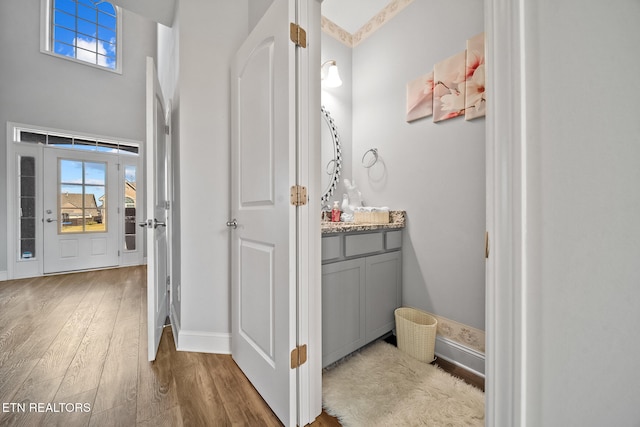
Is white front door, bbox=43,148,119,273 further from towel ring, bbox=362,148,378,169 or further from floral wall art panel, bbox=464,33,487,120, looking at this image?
floral wall art panel, bbox=464,33,487,120

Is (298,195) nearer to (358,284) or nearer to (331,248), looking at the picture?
(331,248)

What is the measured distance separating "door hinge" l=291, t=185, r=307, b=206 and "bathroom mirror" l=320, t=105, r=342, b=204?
114 centimetres

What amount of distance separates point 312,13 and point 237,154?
0.84 meters

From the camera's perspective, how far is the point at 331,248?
1454 mm

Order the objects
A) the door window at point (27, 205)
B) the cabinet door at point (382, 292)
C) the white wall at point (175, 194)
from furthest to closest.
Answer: the door window at point (27, 205)
the white wall at point (175, 194)
the cabinet door at point (382, 292)

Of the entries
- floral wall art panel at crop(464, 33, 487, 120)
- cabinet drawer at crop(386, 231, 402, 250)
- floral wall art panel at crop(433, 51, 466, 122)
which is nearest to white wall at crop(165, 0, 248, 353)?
cabinet drawer at crop(386, 231, 402, 250)

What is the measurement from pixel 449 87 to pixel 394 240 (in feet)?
3.68

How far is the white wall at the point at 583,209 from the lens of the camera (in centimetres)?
47

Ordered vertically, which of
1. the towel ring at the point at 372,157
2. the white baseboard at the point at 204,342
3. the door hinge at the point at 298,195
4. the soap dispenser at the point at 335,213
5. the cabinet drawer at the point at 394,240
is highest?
the towel ring at the point at 372,157

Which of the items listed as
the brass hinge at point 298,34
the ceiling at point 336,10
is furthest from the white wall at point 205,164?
the brass hinge at point 298,34

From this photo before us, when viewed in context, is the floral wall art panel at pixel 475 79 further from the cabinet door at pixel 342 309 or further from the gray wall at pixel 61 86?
the gray wall at pixel 61 86

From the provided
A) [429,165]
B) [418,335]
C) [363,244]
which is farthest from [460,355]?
[429,165]

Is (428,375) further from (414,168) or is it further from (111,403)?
(111,403)

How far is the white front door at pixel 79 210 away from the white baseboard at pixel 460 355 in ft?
17.1
